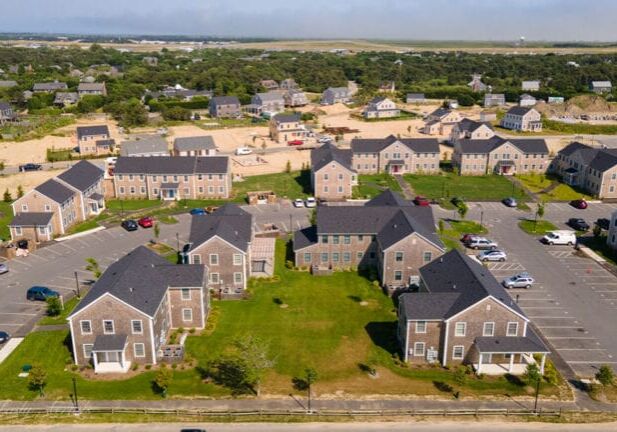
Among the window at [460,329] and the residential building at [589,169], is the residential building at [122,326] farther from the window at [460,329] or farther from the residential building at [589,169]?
the residential building at [589,169]

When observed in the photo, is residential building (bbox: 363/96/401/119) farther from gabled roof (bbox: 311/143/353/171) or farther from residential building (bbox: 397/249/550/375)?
residential building (bbox: 397/249/550/375)

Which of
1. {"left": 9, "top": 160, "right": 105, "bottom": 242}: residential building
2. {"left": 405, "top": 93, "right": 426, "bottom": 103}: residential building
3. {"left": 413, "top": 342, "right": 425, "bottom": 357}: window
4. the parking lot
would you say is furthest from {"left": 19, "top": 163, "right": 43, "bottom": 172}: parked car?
{"left": 405, "top": 93, "right": 426, "bottom": 103}: residential building

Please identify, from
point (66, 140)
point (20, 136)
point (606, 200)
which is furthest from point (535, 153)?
point (20, 136)

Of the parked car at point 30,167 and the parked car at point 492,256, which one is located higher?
the parked car at point 30,167

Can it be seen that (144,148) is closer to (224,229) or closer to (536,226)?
(224,229)

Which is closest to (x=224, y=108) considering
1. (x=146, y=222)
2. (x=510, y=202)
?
(x=146, y=222)

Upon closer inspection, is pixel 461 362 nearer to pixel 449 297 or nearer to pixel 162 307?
pixel 449 297

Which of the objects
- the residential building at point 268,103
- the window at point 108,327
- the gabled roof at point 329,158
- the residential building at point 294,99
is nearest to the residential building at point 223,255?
the window at point 108,327
